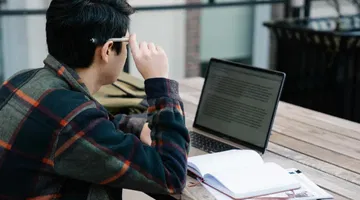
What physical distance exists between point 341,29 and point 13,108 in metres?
2.92

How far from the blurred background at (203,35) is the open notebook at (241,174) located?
1836 mm

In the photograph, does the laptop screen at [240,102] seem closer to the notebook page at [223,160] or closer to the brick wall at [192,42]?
the notebook page at [223,160]

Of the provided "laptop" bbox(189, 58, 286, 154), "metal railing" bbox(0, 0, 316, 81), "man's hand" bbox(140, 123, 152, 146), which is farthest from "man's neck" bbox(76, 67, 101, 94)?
"metal railing" bbox(0, 0, 316, 81)

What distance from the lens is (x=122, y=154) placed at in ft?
4.66

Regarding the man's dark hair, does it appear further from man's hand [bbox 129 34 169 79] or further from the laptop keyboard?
the laptop keyboard

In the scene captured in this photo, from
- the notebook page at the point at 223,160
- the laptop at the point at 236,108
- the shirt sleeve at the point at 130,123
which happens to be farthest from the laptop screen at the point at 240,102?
the shirt sleeve at the point at 130,123

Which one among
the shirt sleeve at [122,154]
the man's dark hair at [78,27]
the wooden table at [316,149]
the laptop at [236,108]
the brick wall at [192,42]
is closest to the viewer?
the shirt sleeve at [122,154]

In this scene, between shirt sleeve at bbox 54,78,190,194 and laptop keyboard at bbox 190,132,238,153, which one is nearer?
shirt sleeve at bbox 54,78,190,194

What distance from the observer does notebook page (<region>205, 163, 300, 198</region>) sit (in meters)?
1.58

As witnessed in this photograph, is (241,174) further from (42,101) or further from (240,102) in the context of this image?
(42,101)

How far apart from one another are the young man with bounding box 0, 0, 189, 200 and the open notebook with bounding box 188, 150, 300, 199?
153mm

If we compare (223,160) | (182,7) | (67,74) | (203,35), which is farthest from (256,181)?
(203,35)

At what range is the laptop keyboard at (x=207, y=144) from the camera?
2009 mm

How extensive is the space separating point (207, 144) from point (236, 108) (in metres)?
0.16
